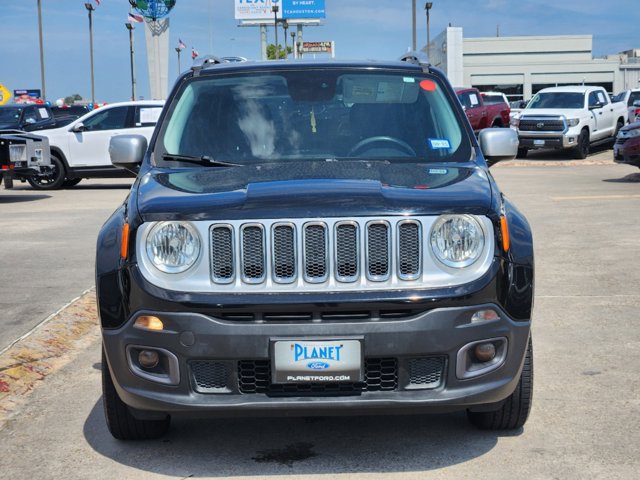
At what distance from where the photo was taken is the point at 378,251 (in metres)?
3.98

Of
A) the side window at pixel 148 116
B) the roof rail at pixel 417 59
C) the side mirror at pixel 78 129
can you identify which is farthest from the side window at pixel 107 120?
the roof rail at pixel 417 59

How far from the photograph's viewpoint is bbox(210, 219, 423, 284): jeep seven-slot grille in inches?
156

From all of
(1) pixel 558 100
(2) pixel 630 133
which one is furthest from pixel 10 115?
(2) pixel 630 133

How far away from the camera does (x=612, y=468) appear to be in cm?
410

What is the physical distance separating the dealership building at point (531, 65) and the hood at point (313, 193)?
8745cm

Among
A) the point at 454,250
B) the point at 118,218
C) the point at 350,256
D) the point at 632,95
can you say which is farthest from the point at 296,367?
the point at 632,95

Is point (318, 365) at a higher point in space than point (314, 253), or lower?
lower

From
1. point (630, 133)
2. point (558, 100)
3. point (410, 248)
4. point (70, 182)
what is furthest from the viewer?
point (558, 100)

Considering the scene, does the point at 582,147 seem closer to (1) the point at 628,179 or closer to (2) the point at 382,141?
(1) the point at 628,179

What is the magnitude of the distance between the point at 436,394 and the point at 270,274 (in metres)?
0.84

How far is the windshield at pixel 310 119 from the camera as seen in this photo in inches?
203

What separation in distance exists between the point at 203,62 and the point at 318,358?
2605 mm

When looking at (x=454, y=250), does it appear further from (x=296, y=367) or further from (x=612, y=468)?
(x=612, y=468)

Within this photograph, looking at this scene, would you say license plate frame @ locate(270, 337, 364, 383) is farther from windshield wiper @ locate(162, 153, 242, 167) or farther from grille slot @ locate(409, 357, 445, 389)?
windshield wiper @ locate(162, 153, 242, 167)
